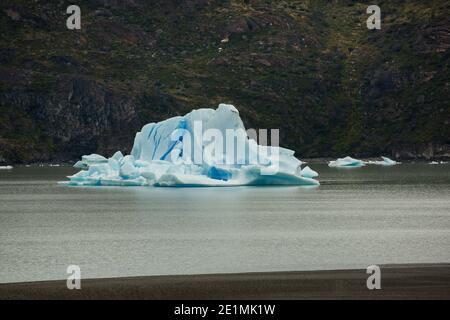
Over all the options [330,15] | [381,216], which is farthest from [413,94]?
[381,216]

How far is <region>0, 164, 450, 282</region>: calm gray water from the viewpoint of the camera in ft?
102

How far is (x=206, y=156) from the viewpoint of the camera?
69.2m

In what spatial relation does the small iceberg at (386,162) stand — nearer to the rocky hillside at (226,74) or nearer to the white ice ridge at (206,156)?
the rocky hillside at (226,74)

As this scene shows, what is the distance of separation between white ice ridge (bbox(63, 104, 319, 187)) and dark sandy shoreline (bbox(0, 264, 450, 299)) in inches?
1611

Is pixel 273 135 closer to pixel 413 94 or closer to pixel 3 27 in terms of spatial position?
pixel 413 94

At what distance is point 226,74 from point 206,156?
91.2 metres

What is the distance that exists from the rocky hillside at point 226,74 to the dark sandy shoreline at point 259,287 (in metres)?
115

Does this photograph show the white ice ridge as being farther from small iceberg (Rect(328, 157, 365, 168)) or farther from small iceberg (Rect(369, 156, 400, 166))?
small iceberg (Rect(369, 156, 400, 166))

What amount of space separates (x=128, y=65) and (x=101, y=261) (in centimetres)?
12829

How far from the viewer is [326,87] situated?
15962 centimetres

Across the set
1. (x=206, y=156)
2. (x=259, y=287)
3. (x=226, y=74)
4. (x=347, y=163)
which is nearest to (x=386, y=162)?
(x=347, y=163)

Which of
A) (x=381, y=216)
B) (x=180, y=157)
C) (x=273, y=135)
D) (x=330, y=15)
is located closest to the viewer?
(x=381, y=216)

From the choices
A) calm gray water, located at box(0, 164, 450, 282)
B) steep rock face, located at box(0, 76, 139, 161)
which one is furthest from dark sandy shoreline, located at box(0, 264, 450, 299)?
steep rock face, located at box(0, 76, 139, 161)

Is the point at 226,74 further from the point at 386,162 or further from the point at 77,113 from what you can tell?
the point at 386,162
